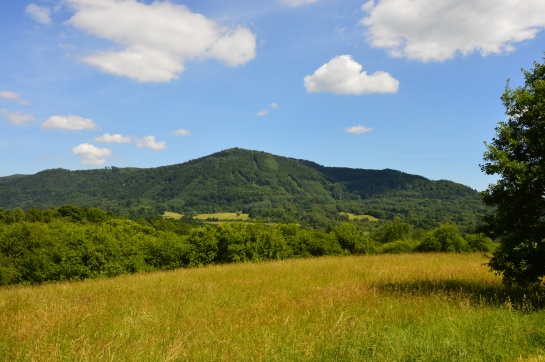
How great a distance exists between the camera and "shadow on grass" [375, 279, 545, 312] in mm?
8406

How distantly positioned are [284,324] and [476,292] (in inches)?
259

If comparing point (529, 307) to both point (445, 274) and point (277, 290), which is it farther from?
point (277, 290)

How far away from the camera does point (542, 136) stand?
8.46m

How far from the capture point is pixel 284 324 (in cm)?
665

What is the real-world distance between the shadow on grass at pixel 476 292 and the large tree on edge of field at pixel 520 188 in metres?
0.59

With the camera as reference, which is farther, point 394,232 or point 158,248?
point 394,232

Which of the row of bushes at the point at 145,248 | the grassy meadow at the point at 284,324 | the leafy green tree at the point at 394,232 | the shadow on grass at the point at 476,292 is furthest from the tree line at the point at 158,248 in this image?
the leafy green tree at the point at 394,232

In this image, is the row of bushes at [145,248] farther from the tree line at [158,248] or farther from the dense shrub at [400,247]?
the dense shrub at [400,247]

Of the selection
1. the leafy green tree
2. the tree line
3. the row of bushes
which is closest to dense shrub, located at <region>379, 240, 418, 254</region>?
the tree line

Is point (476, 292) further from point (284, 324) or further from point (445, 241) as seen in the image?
point (445, 241)

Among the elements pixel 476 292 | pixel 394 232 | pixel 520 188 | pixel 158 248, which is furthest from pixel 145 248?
pixel 394 232

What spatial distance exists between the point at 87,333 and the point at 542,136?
1127 cm

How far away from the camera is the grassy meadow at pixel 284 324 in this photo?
17.1 ft

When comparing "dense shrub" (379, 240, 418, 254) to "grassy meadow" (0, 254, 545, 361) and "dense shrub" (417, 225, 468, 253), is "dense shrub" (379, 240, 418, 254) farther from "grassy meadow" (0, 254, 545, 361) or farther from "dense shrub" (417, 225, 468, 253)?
"grassy meadow" (0, 254, 545, 361)
